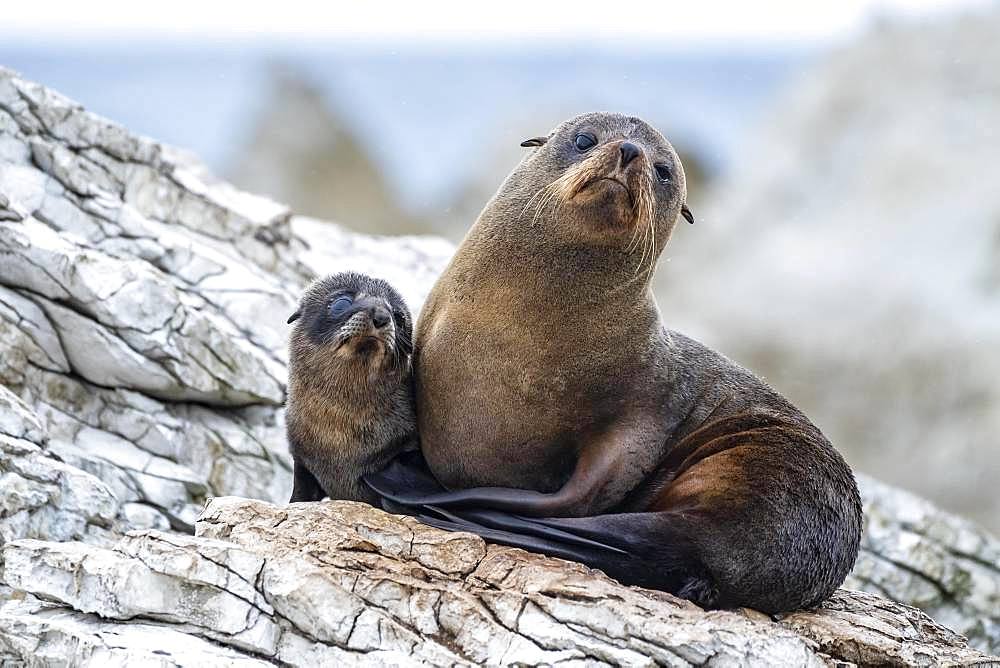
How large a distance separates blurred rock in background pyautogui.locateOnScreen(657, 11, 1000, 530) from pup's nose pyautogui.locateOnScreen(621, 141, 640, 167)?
863cm

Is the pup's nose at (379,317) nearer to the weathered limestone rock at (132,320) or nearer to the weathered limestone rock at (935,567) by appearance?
the weathered limestone rock at (132,320)

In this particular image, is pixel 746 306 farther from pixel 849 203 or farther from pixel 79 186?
pixel 79 186

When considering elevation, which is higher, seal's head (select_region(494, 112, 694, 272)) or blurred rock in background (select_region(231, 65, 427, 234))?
blurred rock in background (select_region(231, 65, 427, 234))

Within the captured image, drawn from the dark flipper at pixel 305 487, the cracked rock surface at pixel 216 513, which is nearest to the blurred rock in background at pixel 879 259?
the cracked rock surface at pixel 216 513

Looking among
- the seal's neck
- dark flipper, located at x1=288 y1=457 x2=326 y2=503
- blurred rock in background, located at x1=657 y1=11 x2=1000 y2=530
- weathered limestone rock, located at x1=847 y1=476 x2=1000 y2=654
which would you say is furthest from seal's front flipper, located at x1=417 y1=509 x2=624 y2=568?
blurred rock in background, located at x1=657 y1=11 x2=1000 y2=530

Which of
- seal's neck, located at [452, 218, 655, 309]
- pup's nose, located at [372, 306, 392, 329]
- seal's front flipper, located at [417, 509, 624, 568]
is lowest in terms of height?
seal's front flipper, located at [417, 509, 624, 568]

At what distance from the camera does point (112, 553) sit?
19.0 feet

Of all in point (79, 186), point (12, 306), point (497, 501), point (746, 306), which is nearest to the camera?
point (497, 501)

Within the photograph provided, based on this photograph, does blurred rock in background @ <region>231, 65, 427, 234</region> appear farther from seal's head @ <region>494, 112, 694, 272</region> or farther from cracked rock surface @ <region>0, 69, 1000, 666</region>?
seal's head @ <region>494, 112, 694, 272</region>

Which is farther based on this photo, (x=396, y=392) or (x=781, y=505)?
(x=396, y=392)

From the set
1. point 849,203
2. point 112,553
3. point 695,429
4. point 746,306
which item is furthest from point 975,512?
point 112,553

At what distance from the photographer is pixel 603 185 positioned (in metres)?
6.32

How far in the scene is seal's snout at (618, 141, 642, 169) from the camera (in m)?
6.29

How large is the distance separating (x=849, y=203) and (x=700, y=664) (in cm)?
1416
